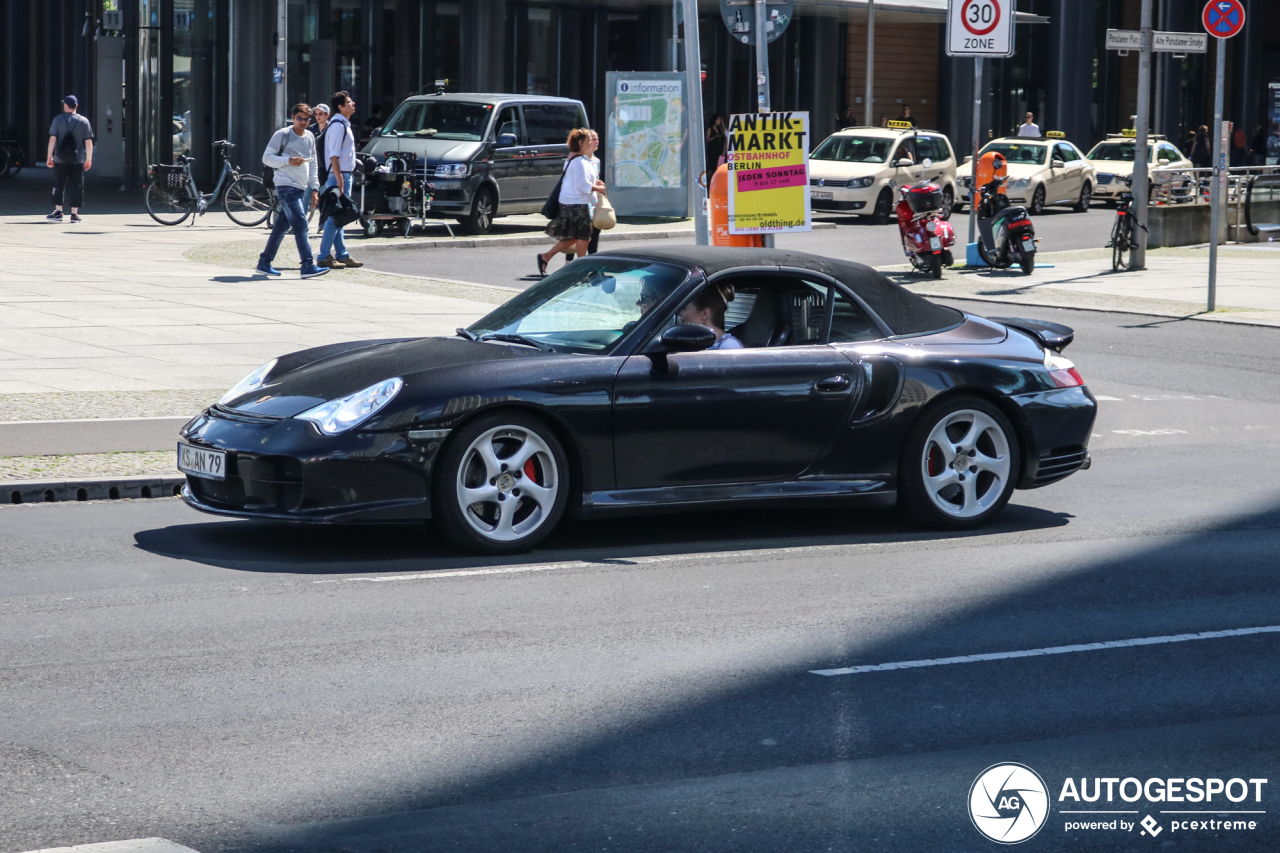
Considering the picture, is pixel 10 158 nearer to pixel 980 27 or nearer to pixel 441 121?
pixel 441 121

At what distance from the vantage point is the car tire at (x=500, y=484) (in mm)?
7719

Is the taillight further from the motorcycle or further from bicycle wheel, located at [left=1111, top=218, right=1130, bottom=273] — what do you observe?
bicycle wheel, located at [left=1111, top=218, right=1130, bottom=273]

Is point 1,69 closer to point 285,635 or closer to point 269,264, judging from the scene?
point 269,264

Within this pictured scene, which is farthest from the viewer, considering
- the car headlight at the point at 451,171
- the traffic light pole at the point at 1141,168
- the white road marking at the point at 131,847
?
the car headlight at the point at 451,171

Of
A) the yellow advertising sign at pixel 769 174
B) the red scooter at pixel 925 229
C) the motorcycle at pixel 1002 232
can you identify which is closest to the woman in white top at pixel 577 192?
the red scooter at pixel 925 229

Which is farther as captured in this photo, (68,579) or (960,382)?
(960,382)

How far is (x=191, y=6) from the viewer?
1384 inches

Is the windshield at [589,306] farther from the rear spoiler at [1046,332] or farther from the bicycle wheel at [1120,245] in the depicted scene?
the bicycle wheel at [1120,245]

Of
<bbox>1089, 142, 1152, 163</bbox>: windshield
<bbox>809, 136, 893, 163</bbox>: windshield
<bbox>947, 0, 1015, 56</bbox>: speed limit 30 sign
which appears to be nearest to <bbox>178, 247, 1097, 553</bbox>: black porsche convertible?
<bbox>947, 0, 1015, 56</bbox>: speed limit 30 sign

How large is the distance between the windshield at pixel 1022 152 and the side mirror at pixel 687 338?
29007 millimetres

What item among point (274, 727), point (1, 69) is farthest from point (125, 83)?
point (274, 727)

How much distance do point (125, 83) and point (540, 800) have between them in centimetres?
3256

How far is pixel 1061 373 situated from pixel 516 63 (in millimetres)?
33573

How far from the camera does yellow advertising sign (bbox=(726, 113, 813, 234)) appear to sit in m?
13.7
